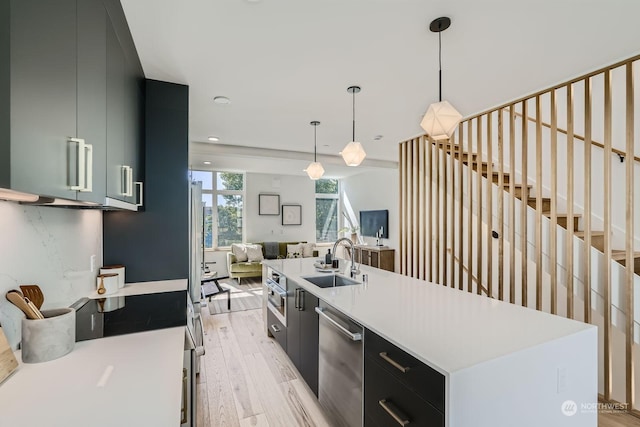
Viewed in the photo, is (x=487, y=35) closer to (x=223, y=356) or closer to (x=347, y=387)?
(x=347, y=387)

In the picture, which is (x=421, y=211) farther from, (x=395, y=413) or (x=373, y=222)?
(x=373, y=222)

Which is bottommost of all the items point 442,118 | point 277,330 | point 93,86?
point 277,330

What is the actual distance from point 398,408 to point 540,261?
202 cm

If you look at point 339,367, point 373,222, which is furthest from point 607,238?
point 373,222

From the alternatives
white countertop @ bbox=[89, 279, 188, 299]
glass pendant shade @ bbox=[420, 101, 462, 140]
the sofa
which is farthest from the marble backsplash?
the sofa

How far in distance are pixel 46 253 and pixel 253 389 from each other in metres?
1.76

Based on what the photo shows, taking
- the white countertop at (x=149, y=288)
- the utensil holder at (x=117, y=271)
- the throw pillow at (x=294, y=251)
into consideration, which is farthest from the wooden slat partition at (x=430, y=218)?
the throw pillow at (x=294, y=251)

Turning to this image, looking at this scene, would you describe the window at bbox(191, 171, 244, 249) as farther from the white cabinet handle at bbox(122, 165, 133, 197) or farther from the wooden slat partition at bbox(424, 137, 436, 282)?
the white cabinet handle at bbox(122, 165, 133, 197)

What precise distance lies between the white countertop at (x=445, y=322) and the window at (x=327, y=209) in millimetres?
6776

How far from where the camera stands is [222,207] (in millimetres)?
7574

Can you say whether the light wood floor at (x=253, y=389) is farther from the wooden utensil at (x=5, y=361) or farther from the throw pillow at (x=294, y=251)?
the throw pillow at (x=294, y=251)

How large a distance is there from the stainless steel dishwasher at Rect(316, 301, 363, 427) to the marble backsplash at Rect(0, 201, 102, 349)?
145 centimetres

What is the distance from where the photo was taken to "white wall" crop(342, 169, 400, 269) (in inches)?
268

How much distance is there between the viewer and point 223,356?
300 centimetres
